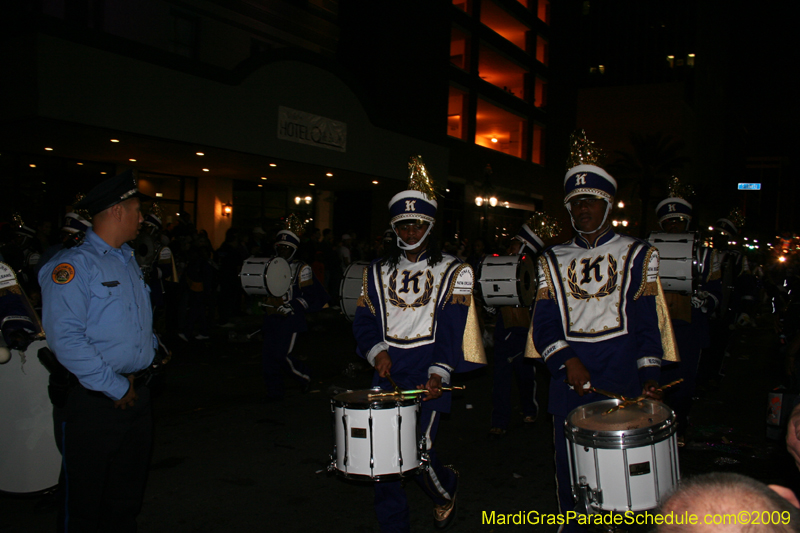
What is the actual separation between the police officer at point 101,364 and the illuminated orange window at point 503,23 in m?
30.9

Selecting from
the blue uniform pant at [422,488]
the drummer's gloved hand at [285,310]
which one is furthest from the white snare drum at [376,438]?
the drummer's gloved hand at [285,310]

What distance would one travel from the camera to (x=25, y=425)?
13.0 ft

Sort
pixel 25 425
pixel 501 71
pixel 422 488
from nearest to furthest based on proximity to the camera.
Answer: pixel 422 488 → pixel 25 425 → pixel 501 71

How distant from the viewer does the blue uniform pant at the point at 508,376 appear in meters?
6.39

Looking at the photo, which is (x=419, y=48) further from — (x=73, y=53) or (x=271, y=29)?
(x=73, y=53)

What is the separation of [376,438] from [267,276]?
4.75 m

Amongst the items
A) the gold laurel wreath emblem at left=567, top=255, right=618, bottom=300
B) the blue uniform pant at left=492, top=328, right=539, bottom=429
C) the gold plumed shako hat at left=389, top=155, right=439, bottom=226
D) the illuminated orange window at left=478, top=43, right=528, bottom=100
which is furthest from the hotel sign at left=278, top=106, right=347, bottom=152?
the illuminated orange window at left=478, top=43, right=528, bottom=100

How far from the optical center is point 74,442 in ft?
9.62

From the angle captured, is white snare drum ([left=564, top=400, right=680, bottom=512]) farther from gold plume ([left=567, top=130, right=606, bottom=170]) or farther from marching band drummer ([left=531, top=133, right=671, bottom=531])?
gold plume ([left=567, top=130, right=606, bottom=170])

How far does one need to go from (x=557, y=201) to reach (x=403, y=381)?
116 feet

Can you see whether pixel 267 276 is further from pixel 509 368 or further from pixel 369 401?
pixel 369 401

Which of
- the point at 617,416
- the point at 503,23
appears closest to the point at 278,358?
the point at 617,416

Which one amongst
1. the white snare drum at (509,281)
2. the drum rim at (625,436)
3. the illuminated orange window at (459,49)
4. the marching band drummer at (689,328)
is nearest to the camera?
the drum rim at (625,436)

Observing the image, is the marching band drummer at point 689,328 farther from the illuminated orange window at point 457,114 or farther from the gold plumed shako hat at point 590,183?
the illuminated orange window at point 457,114
